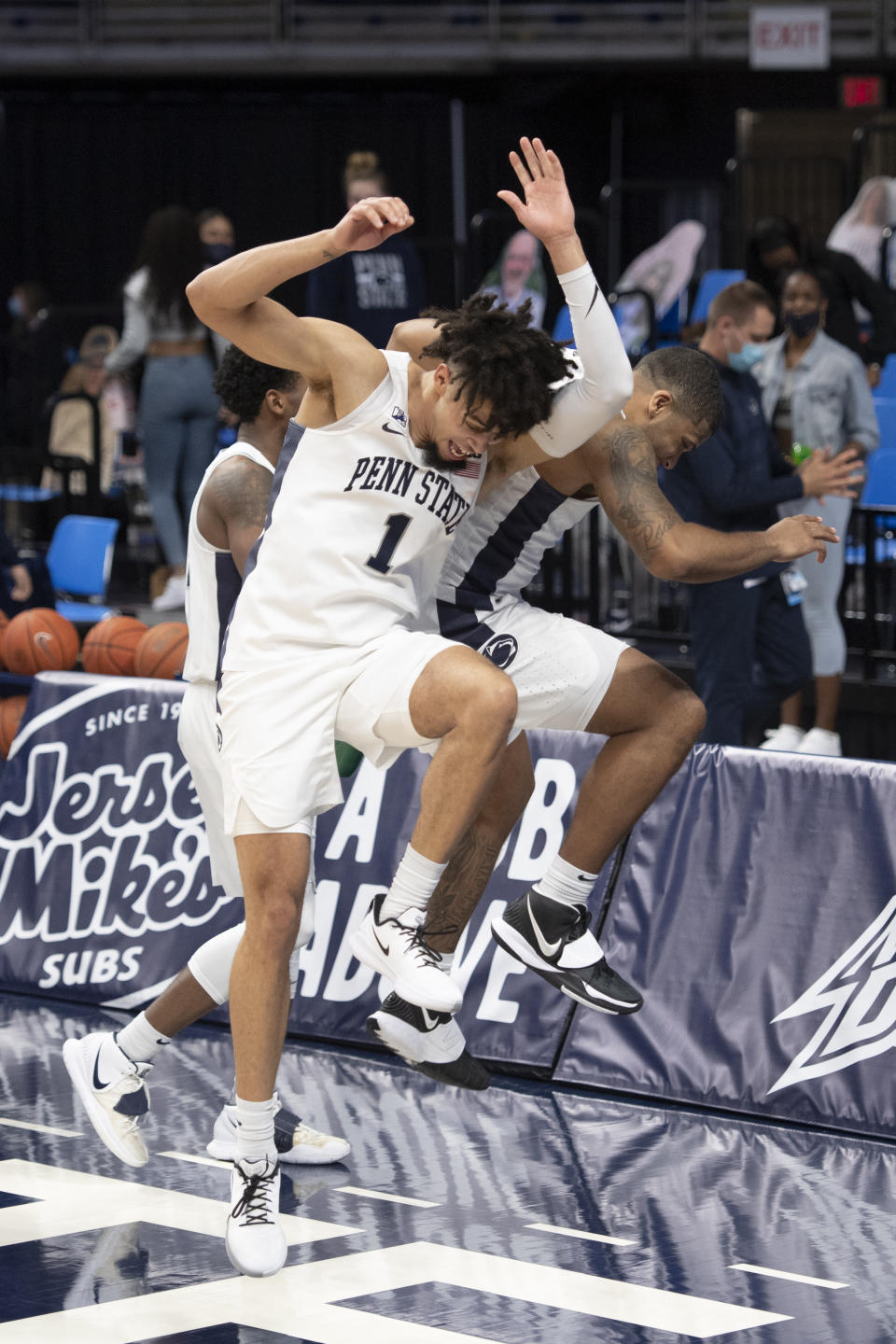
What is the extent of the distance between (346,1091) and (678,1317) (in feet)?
6.10

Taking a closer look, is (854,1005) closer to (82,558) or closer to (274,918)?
(274,918)

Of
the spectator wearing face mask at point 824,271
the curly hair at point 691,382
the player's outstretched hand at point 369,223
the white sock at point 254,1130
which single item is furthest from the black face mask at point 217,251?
the white sock at point 254,1130

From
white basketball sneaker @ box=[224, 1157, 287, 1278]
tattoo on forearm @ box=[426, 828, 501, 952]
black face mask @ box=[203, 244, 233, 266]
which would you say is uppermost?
black face mask @ box=[203, 244, 233, 266]

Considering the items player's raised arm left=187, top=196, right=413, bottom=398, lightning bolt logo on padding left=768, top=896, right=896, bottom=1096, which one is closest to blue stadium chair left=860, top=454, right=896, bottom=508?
lightning bolt logo on padding left=768, top=896, right=896, bottom=1096

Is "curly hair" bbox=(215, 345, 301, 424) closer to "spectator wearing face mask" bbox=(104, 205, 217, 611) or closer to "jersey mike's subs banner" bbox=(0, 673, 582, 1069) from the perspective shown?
"jersey mike's subs banner" bbox=(0, 673, 582, 1069)

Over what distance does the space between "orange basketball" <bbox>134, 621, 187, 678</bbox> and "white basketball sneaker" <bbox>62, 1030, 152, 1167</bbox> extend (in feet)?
7.69

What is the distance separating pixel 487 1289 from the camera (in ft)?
13.8

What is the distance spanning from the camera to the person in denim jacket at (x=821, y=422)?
8.51 meters

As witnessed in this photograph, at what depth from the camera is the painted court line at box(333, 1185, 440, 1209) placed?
4.74 meters

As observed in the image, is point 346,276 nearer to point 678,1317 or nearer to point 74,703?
point 74,703

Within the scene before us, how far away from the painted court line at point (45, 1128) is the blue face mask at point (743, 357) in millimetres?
3892

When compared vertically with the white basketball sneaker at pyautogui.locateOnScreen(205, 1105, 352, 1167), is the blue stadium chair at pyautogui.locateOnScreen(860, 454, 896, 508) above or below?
above

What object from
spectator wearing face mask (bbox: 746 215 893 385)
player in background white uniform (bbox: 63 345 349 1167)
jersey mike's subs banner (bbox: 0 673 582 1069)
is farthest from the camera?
spectator wearing face mask (bbox: 746 215 893 385)

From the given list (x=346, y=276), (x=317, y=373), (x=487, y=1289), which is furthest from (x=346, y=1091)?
(x=346, y=276)
